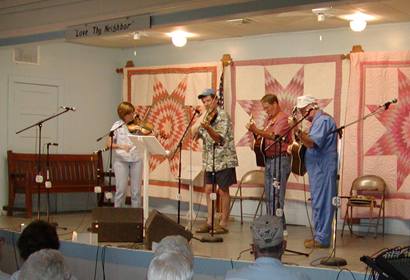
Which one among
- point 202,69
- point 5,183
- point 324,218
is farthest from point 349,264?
A: point 5,183

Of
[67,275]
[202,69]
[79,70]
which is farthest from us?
[79,70]

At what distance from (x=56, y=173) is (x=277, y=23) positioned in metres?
3.93

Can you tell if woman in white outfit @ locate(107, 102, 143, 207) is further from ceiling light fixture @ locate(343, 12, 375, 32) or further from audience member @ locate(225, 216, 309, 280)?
audience member @ locate(225, 216, 309, 280)

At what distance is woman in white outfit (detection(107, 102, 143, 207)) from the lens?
8438 mm

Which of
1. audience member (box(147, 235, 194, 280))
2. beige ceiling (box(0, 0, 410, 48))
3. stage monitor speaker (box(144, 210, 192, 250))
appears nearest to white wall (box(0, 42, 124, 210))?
beige ceiling (box(0, 0, 410, 48))

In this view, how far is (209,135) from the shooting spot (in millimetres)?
8039

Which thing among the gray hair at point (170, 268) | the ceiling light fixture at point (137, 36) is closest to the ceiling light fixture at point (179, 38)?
the ceiling light fixture at point (137, 36)

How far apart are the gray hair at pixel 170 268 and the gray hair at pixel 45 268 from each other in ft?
1.56

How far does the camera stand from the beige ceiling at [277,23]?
7.60 meters

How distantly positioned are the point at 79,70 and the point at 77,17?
328cm

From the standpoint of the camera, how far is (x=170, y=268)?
324 centimetres

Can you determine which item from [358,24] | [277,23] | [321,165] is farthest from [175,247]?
[277,23]

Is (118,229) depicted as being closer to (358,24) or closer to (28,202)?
(28,202)

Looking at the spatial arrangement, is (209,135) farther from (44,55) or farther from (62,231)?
(44,55)
